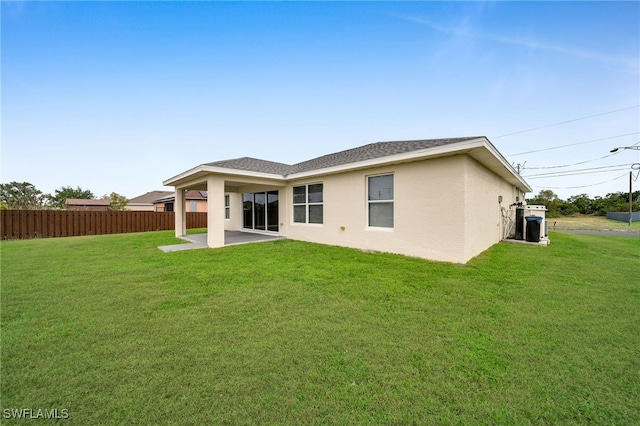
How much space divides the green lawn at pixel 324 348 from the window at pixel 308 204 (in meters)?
4.43

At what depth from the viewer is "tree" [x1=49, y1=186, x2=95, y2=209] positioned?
38406 mm

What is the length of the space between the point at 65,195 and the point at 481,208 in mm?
61260

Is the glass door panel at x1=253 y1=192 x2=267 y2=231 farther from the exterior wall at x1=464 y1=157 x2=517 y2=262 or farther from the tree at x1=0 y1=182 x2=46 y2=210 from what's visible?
the tree at x1=0 y1=182 x2=46 y2=210

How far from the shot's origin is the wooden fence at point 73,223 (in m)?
11.4

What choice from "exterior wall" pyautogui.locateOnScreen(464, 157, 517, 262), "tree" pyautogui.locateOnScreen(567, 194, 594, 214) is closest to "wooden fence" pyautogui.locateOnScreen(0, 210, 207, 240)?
"exterior wall" pyautogui.locateOnScreen(464, 157, 517, 262)

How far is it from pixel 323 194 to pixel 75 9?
9.51 m

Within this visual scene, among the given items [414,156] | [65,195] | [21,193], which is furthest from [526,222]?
[65,195]

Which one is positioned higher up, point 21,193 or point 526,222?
point 21,193

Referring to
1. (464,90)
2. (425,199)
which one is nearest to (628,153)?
(464,90)

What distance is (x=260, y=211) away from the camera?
12.1 metres

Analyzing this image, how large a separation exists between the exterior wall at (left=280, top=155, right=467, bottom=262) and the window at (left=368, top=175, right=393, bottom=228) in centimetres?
16

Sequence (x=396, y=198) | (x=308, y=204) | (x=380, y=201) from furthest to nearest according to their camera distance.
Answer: (x=308, y=204) → (x=380, y=201) → (x=396, y=198)

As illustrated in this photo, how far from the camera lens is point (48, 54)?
26.5 feet

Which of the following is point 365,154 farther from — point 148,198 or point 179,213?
point 148,198
